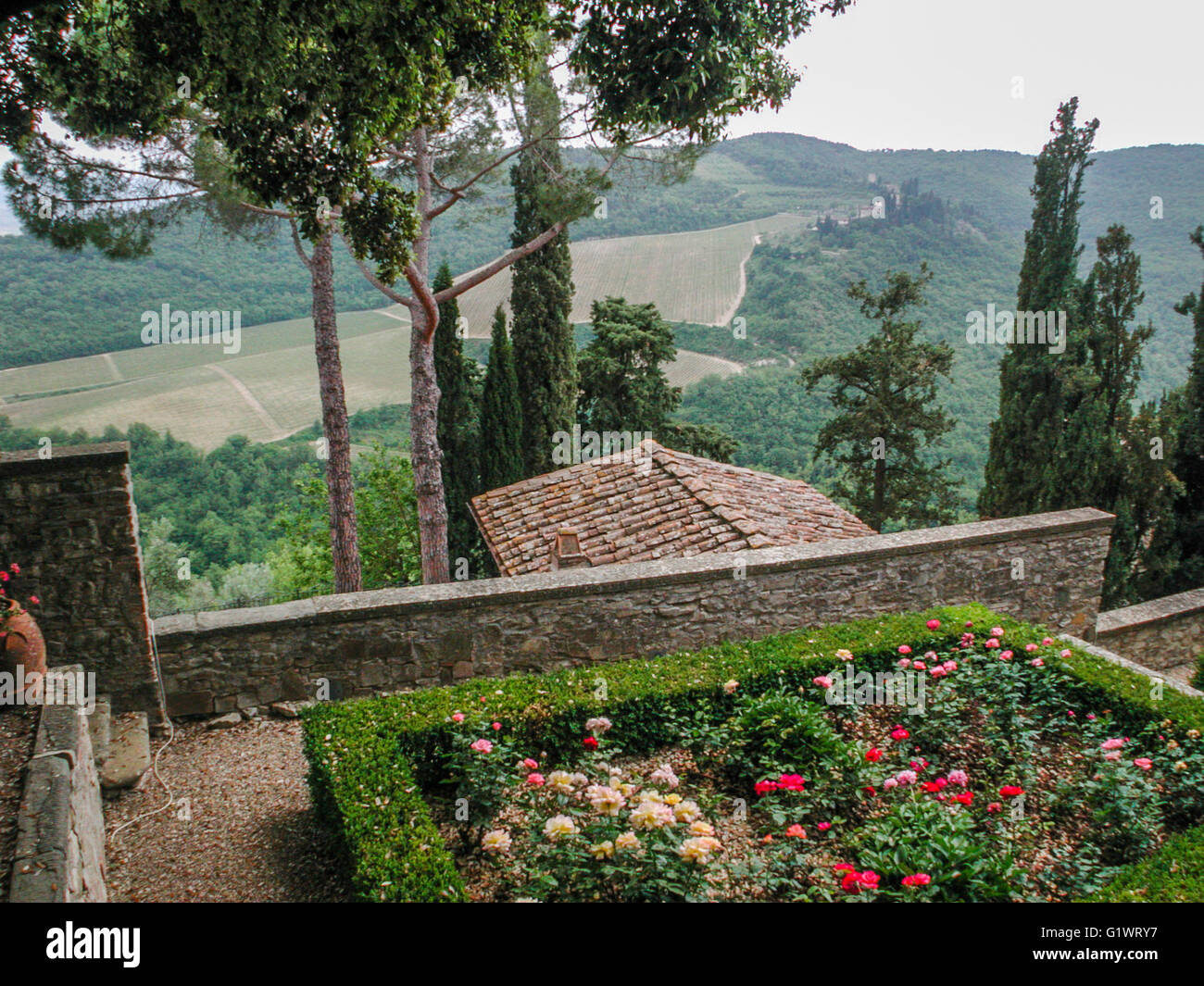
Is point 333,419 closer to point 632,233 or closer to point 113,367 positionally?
point 113,367

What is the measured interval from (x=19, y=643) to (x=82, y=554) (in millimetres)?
778

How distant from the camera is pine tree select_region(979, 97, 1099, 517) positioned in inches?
570

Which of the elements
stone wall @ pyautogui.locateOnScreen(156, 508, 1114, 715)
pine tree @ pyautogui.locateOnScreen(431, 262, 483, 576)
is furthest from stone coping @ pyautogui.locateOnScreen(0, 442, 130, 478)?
pine tree @ pyautogui.locateOnScreen(431, 262, 483, 576)

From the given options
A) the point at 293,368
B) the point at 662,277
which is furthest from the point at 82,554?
the point at 293,368

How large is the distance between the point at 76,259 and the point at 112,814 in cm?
2490

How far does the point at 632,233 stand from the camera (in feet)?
101

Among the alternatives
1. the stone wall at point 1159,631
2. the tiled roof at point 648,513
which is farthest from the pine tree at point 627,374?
the stone wall at point 1159,631

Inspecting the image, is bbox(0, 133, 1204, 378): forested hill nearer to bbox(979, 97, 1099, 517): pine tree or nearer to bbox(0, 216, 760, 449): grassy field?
bbox(0, 216, 760, 449): grassy field

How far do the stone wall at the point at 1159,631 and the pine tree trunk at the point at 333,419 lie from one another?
9874mm

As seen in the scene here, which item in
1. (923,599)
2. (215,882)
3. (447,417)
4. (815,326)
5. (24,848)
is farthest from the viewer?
(815,326)
